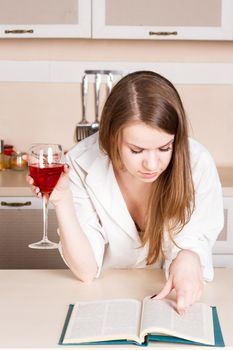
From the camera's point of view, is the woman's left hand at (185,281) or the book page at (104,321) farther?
the woman's left hand at (185,281)

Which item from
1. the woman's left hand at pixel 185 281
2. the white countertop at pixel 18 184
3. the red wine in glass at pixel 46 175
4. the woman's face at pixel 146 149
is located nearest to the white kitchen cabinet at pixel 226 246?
the white countertop at pixel 18 184

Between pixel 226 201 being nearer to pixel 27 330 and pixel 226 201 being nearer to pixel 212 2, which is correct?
pixel 212 2

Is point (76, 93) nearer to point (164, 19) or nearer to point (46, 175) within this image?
point (164, 19)

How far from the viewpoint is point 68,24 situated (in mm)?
3496

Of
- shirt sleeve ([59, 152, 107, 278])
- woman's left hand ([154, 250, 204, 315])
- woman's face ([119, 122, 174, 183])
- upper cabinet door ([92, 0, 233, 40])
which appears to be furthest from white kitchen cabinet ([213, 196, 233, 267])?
woman's face ([119, 122, 174, 183])

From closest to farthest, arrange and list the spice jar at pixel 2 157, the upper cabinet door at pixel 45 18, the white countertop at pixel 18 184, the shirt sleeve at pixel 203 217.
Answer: the shirt sleeve at pixel 203 217 < the white countertop at pixel 18 184 < the upper cabinet door at pixel 45 18 < the spice jar at pixel 2 157

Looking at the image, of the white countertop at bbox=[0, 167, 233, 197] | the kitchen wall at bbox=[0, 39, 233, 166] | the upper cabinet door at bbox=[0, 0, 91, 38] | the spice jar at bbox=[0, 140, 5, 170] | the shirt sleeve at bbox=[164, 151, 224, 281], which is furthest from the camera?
the kitchen wall at bbox=[0, 39, 233, 166]

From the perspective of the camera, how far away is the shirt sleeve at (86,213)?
207 cm

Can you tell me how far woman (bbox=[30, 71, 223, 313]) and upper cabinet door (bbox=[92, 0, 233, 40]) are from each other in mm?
1431

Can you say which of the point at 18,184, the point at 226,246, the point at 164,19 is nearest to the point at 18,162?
the point at 18,184

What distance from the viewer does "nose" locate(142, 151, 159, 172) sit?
5.95 ft

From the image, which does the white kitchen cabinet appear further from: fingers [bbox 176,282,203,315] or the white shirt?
fingers [bbox 176,282,203,315]

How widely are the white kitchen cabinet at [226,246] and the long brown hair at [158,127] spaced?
1.29 meters

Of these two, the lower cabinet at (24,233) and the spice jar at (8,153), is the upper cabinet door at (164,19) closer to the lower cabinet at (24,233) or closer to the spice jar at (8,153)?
the spice jar at (8,153)
